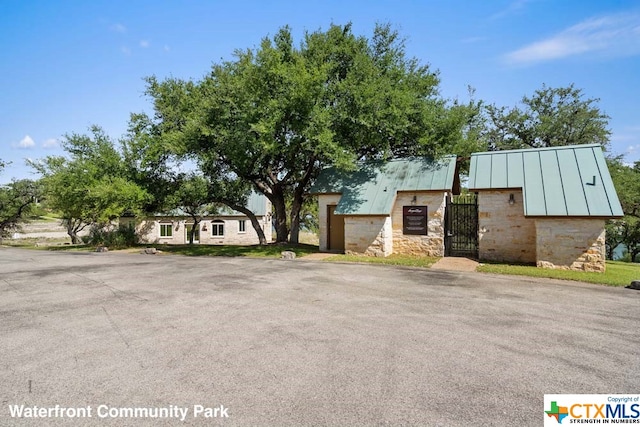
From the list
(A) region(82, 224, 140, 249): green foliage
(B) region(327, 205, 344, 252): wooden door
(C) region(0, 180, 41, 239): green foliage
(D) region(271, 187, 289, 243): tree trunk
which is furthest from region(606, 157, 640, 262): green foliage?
(C) region(0, 180, 41, 239): green foliage

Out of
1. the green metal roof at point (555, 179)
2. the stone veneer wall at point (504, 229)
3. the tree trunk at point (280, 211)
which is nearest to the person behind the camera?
the green metal roof at point (555, 179)

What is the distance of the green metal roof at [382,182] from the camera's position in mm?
17375

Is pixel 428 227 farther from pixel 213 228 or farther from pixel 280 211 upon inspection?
pixel 213 228

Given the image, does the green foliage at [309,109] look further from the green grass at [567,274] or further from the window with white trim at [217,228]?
the window with white trim at [217,228]

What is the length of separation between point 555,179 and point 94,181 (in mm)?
24884

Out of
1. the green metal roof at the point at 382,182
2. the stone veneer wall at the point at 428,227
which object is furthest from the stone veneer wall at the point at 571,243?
the green metal roof at the point at 382,182

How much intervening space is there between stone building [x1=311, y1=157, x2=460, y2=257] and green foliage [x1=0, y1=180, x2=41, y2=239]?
36913 mm

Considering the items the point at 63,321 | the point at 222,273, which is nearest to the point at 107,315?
the point at 63,321

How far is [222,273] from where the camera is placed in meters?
12.2

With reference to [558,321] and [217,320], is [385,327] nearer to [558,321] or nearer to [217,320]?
[217,320]

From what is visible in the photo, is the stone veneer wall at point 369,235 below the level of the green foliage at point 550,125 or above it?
below

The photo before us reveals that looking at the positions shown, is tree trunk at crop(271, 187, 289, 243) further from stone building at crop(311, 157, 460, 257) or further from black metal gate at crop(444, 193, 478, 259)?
black metal gate at crop(444, 193, 478, 259)

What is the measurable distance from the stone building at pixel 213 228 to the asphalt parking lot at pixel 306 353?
2595cm

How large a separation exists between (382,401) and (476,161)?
16049 millimetres
